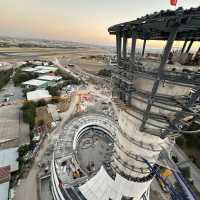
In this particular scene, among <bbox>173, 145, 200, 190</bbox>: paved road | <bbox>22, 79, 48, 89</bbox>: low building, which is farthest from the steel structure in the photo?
<bbox>22, 79, 48, 89</bbox>: low building

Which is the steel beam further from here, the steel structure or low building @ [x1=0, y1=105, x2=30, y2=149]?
low building @ [x1=0, y1=105, x2=30, y2=149]

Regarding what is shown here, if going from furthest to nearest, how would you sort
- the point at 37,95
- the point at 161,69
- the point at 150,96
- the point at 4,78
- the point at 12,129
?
the point at 4,78
the point at 37,95
the point at 12,129
the point at 150,96
the point at 161,69

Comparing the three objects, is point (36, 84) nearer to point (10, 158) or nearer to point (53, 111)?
point (53, 111)

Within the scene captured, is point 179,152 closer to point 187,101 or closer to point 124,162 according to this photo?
point 124,162

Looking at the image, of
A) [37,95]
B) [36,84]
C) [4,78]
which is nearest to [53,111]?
[37,95]

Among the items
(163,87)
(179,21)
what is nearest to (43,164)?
(163,87)

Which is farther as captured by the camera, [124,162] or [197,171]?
[197,171]

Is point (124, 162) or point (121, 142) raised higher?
point (121, 142)
